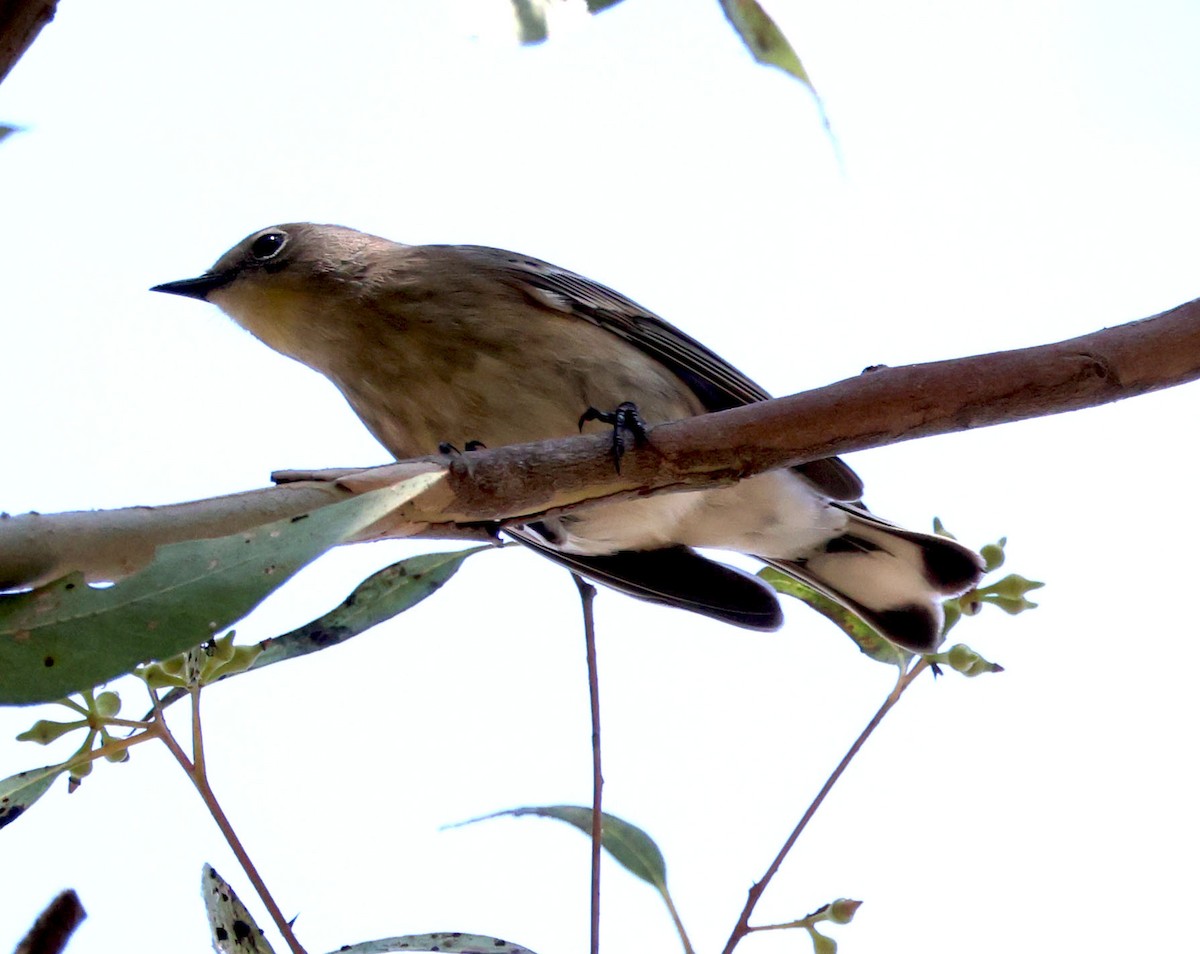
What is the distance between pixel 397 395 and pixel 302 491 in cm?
187

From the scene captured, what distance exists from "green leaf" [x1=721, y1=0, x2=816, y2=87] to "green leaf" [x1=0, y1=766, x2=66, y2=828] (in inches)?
66.4

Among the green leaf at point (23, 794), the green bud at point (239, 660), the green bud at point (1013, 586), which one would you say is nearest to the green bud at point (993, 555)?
the green bud at point (1013, 586)

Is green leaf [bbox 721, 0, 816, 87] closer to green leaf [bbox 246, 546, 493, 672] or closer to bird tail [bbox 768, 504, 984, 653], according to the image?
green leaf [bbox 246, 546, 493, 672]

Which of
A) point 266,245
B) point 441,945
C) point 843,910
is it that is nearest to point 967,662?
point 843,910

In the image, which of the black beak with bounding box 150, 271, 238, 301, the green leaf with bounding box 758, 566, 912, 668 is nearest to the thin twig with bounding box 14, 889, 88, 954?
the green leaf with bounding box 758, 566, 912, 668

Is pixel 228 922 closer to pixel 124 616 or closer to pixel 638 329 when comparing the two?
pixel 124 616

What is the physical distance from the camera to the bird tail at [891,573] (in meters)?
3.78

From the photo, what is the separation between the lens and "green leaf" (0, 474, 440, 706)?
1.47 metres

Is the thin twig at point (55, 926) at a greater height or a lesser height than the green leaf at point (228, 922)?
lesser

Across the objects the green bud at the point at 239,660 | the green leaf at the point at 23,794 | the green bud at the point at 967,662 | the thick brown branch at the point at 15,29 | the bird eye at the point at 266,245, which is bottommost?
the green leaf at the point at 23,794

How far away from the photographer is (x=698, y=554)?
4141 millimetres

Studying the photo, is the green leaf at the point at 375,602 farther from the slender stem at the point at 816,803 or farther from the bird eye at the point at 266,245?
the bird eye at the point at 266,245

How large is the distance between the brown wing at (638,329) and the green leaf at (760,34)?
1703mm

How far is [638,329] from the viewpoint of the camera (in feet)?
13.0
